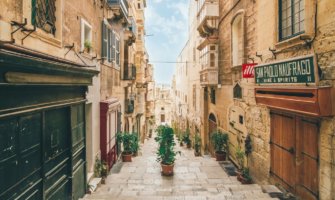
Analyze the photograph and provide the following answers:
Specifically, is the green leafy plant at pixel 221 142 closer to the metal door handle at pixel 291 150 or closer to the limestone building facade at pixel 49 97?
the limestone building facade at pixel 49 97

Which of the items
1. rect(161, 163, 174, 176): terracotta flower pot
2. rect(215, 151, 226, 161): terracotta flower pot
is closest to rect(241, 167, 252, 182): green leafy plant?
rect(161, 163, 174, 176): terracotta flower pot

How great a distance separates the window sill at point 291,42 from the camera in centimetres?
609

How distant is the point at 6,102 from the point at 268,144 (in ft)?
23.7

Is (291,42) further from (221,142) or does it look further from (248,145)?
(221,142)

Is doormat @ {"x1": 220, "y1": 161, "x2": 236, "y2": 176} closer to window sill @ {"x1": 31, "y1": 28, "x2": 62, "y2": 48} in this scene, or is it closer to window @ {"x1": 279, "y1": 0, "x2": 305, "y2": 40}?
window @ {"x1": 279, "y1": 0, "x2": 305, "y2": 40}

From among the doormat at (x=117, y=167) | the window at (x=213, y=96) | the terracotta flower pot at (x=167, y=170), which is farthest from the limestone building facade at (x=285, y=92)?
the doormat at (x=117, y=167)

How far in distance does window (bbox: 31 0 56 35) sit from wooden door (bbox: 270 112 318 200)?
6.00 metres

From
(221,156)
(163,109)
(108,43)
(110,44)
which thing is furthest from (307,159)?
(163,109)

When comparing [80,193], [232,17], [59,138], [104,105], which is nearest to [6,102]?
[59,138]

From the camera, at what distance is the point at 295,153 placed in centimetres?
700

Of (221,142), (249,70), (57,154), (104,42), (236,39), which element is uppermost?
(236,39)

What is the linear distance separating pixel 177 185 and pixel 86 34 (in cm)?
586

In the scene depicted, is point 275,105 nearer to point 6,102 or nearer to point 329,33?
point 329,33

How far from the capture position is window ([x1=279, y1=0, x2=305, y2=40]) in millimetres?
6885
